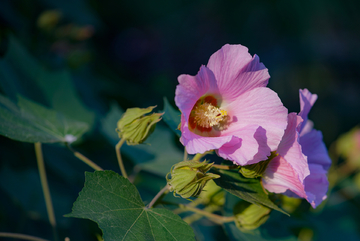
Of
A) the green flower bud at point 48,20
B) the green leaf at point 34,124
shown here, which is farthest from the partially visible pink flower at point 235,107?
the green flower bud at point 48,20

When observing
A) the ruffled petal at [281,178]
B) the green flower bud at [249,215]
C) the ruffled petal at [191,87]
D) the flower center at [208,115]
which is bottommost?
the green flower bud at [249,215]

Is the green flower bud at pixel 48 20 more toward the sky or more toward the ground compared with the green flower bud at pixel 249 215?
more toward the sky

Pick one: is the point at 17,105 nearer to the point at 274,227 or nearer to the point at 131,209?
the point at 131,209

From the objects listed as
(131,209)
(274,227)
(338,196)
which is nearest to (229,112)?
(131,209)

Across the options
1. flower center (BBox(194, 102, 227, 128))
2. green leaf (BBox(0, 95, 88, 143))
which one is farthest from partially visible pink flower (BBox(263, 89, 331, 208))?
green leaf (BBox(0, 95, 88, 143))

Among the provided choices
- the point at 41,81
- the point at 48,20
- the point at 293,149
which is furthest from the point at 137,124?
the point at 48,20

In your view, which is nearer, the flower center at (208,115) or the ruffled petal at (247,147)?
the ruffled petal at (247,147)

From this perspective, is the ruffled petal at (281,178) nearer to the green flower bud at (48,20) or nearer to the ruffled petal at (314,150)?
the ruffled petal at (314,150)
